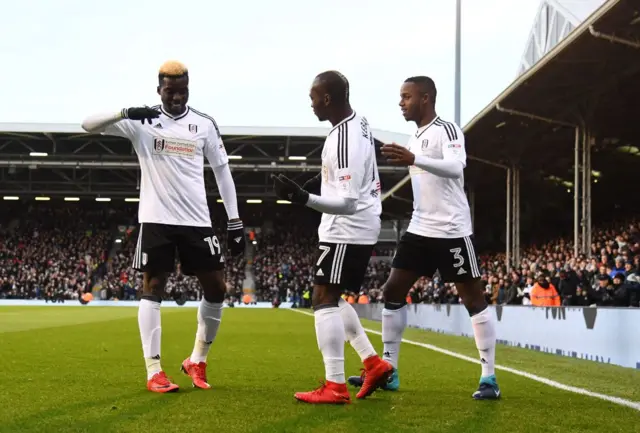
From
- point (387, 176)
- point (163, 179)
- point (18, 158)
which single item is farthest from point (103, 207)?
point (163, 179)

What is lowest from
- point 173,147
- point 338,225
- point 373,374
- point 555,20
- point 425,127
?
point 373,374

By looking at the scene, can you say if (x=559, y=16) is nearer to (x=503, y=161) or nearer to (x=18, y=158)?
(x=503, y=161)

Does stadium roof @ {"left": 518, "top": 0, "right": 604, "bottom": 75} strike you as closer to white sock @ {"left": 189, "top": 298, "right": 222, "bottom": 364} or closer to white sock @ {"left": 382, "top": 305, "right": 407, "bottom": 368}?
white sock @ {"left": 382, "top": 305, "right": 407, "bottom": 368}

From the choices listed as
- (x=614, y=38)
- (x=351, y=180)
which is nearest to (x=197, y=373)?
(x=351, y=180)

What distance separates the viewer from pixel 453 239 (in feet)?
20.2

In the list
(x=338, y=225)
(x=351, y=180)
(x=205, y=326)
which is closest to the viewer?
(x=351, y=180)

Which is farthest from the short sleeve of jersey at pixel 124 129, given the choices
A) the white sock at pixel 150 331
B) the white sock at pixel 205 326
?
the white sock at pixel 205 326

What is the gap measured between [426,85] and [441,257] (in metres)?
1.26

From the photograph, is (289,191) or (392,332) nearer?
(289,191)

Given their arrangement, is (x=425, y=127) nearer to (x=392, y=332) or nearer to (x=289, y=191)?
(x=392, y=332)

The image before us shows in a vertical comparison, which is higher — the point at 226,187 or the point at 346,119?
the point at 346,119

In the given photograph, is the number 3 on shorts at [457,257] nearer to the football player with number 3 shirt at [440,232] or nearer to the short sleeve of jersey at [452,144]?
the football player with number 3 shirt at [440,232]

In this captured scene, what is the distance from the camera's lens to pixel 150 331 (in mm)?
5969

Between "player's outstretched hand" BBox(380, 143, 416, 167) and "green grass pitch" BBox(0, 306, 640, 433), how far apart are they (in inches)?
58.6
